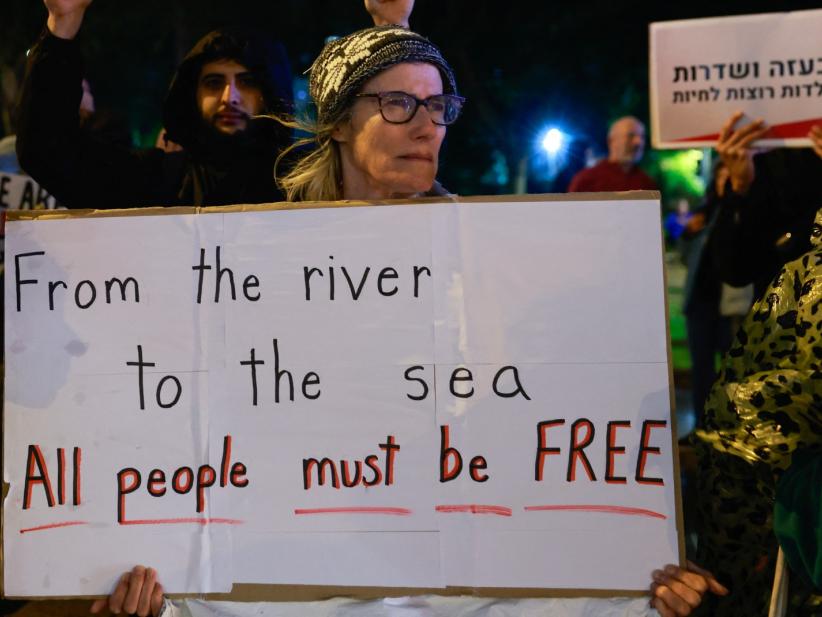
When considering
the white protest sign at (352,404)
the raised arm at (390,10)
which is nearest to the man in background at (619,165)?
the raised arm at (390,10)

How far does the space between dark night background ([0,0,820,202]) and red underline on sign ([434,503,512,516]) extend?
902cm

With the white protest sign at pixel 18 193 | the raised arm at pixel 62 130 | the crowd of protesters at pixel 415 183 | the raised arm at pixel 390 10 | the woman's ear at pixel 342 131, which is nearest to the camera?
the crowd of protesters at pixel 415 183

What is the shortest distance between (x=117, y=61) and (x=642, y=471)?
47.8 ft

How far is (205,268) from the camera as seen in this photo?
2012 millimetres

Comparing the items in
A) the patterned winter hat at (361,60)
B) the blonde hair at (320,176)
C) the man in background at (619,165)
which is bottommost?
the blonde hair at (320,176)

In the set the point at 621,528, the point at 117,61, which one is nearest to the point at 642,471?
the point at 621,528

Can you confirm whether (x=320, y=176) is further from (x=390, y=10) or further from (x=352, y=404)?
(x=352, y=404)

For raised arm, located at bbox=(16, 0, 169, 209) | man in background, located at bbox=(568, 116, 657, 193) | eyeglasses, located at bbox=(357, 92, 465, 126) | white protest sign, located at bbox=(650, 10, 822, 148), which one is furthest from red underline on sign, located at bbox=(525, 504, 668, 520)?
man in background, located at bbox=(568, 116, 657, 193)

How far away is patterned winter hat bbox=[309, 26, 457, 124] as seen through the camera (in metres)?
2.19

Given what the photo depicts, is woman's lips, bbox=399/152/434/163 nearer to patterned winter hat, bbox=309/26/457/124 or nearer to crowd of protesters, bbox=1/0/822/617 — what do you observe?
crowd of protesters, bbox=1/0/822/617

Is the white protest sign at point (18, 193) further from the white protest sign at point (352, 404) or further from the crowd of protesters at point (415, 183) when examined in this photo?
the white protest sign at point (352, 404)

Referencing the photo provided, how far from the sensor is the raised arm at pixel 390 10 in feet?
8.48

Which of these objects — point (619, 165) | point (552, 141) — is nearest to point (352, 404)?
point (619, 165)

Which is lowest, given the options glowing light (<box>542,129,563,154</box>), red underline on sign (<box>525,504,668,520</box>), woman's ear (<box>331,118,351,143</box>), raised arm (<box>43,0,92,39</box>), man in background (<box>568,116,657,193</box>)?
red underline on sign (<box>525,504,668,520</box>)
